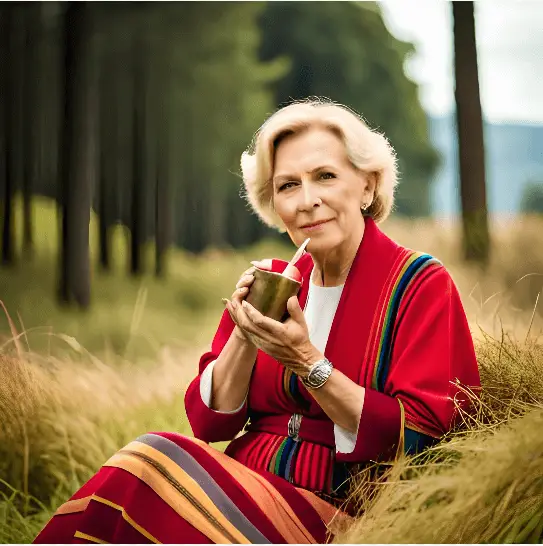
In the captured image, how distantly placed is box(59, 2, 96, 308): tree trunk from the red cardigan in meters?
1.05

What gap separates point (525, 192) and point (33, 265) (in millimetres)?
1956

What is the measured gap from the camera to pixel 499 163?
2.76 meters

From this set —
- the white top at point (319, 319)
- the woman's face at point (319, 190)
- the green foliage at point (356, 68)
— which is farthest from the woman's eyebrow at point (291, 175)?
the green foliage at point (356, 68)

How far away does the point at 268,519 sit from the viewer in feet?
5.62

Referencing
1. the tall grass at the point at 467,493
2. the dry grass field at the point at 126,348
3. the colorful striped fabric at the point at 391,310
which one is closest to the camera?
the tall grass at the point at 467,493

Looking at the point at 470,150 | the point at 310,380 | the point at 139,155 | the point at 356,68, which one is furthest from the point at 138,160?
the point at 310,380

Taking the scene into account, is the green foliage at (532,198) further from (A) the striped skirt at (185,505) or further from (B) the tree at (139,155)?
(B) the tree at (139,155)

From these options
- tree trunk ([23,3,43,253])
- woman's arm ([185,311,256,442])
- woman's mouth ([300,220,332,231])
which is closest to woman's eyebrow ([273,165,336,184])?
woman's mouth ([300,220,332,231])

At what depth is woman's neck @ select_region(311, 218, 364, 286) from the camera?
1.93 m

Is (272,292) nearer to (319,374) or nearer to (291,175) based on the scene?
(319,374)

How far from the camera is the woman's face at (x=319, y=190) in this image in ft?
5.98

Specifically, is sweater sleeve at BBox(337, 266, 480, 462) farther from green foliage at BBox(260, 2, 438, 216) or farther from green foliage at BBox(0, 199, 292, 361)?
green foliage at BBox(0, 199, 292, 361)

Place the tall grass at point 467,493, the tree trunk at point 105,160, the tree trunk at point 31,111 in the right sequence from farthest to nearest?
the tree trunk at point 105,160 → the tree trunk at point 31,111 → the tall grass at point 467,493

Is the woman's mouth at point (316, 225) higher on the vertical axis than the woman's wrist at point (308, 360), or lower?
higher
